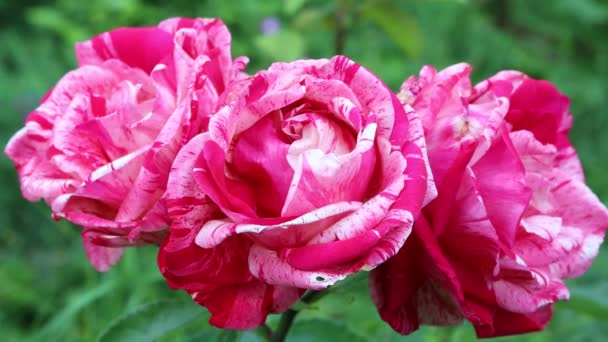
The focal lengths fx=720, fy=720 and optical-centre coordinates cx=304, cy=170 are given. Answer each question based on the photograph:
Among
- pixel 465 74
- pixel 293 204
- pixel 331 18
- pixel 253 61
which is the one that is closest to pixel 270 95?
pixel 293 204

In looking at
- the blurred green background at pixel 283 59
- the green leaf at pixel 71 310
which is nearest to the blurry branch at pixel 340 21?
the blurred green background at pixel 283 59

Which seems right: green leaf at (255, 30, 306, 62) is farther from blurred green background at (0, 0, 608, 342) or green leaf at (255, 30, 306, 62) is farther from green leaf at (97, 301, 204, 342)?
green leaf at (97, 301, 204, 342)

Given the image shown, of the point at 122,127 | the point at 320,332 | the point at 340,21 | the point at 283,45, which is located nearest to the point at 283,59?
the point at 283,45

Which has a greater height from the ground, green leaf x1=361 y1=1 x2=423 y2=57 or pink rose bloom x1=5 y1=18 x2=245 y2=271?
pink rose bloom x1=5 y1=18 x2=245 y2=271

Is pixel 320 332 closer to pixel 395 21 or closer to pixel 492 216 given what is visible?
pixel 492 216

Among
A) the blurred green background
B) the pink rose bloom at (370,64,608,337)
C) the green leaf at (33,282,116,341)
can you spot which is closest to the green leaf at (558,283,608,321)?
the blurred green background

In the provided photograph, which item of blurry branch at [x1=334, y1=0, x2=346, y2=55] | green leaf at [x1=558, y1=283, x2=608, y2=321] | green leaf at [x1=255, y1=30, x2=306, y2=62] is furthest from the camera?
green leaf at [x1=255, y1=30, x2=306, y2=62]

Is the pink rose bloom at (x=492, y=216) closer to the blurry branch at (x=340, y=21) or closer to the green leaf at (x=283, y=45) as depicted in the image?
→ the blurry branch at (x=340, y=21)
